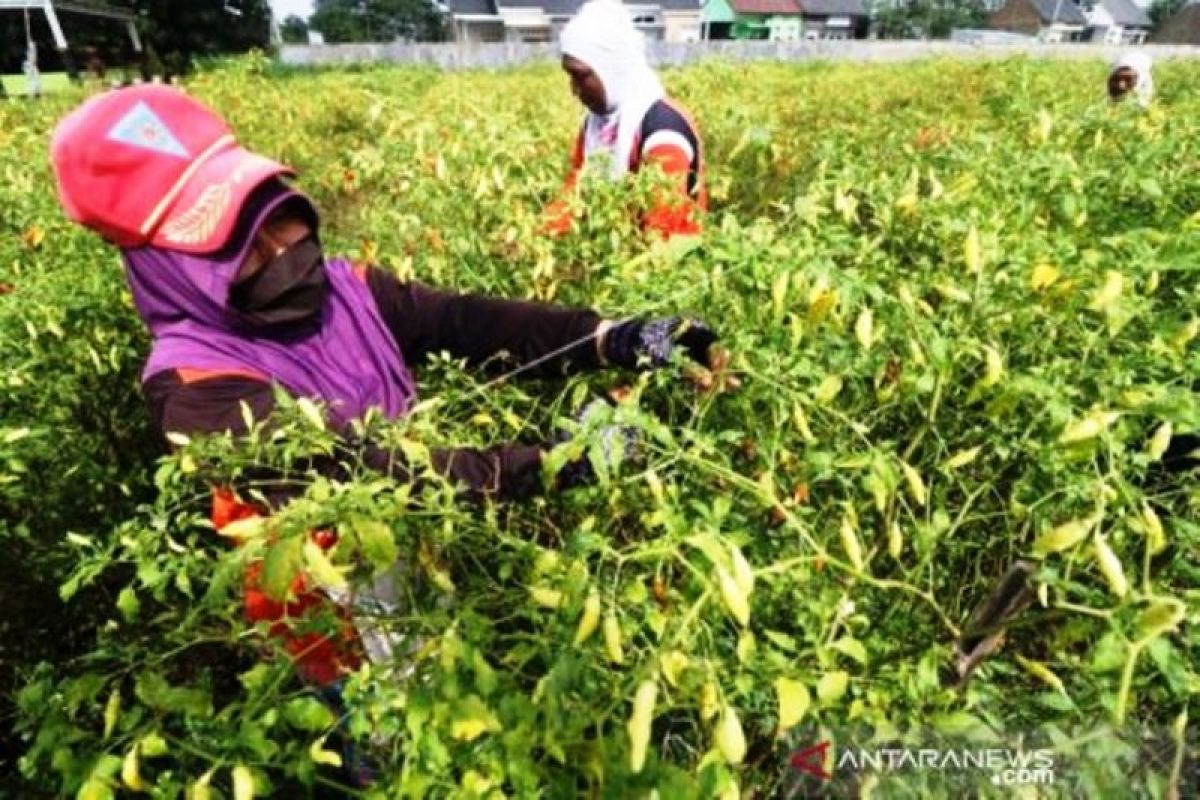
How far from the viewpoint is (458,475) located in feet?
3.92

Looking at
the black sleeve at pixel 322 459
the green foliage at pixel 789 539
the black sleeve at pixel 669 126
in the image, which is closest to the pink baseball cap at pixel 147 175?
the black sleeve at pixel 322 459

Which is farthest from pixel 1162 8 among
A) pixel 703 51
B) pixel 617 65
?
pixel 617 65

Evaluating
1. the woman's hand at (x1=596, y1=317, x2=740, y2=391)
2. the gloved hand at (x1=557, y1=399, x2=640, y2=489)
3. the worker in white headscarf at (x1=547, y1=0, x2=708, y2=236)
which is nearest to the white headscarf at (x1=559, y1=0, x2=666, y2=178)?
the worker in white headscarf at (x1=547, y1=0, x2=708, y2=236)

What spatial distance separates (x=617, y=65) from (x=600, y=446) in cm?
210

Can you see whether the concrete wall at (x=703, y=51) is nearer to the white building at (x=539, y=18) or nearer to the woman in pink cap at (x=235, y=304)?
the white building at (x=539, y=18)

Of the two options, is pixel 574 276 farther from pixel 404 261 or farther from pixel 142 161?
pixel 142 161

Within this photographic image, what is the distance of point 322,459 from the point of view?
1.25 meters

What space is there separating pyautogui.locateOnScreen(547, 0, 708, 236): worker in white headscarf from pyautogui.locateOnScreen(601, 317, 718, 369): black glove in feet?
3.69

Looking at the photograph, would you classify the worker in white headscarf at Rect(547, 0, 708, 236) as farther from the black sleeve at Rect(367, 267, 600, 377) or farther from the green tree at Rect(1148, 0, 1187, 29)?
the green tree at Rect(1148, 0, 1187, 29)

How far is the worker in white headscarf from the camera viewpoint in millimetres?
2586

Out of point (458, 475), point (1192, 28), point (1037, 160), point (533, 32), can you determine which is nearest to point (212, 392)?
point (458, 475)

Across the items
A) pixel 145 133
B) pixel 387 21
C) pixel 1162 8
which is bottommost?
pixel 145 133

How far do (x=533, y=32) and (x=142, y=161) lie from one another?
50778 millimetres

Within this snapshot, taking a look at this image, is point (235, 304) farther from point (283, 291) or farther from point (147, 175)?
point (147, 175)
